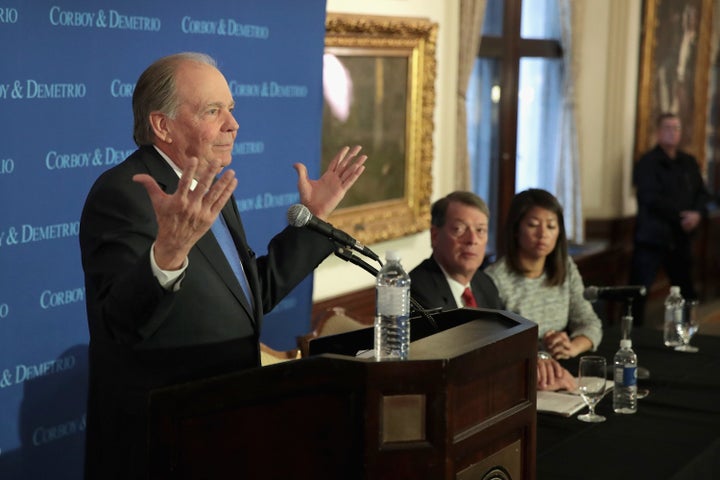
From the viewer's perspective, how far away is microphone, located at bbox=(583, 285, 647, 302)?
159 inches

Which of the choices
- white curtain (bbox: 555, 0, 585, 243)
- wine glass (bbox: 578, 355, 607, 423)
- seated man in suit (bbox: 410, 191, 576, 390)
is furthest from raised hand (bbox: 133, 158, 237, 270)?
white curtain (bbox: 555, 0, 585, 243)

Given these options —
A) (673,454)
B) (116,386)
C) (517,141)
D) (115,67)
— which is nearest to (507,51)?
(517,141)

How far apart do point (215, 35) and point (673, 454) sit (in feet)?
7.70

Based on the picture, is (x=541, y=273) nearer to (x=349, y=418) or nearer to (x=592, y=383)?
(x=592, y=383)

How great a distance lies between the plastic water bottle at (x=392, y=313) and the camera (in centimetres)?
223

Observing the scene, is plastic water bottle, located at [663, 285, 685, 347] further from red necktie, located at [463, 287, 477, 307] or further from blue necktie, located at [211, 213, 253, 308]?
blue necktie, located at [211, 213, 253, 308]

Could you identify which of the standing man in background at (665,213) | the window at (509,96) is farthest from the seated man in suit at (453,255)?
the standing man in background at (665,213)

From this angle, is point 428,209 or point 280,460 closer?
point 280,460

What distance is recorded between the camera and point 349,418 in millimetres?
2123

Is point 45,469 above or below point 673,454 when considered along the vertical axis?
below

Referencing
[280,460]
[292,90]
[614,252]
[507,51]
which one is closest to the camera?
[280,460]

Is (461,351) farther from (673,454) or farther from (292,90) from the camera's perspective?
(292,90)

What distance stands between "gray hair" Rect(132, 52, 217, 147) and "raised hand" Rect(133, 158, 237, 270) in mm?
527

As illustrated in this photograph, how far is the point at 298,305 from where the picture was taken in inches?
198
